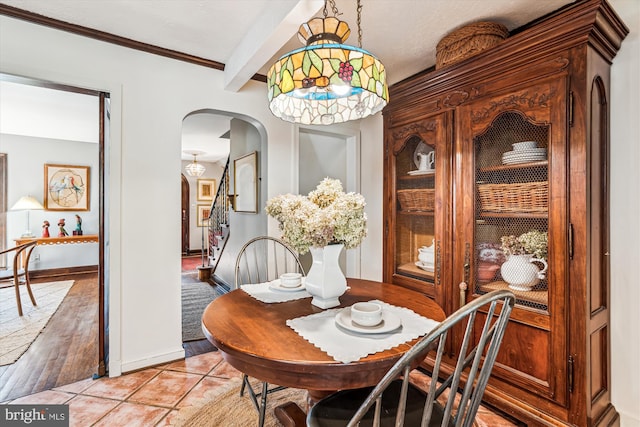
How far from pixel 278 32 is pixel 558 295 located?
199cm

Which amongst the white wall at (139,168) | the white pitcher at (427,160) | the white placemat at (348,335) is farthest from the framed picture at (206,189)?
the white placemat at (348,335)

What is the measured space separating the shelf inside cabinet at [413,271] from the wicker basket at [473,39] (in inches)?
56.3

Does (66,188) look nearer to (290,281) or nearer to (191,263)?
(191,263)

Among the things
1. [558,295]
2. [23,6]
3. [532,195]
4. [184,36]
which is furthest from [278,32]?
[558,295]

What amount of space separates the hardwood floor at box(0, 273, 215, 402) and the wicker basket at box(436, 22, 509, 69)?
286cm

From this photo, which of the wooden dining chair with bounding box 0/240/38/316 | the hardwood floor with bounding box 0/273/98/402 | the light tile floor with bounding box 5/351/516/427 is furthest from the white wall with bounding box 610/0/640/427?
the wooden dining chair with bounding box 0/240/38/316

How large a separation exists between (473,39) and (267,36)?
1.25 metres

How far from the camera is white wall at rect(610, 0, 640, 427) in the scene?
62.3 inches

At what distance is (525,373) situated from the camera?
171 cm

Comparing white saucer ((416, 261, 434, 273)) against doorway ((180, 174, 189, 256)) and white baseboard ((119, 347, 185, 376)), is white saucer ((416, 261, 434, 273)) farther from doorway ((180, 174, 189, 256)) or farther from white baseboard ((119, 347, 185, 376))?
doorway ((180, 174, 189, 256))

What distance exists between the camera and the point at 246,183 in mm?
3650

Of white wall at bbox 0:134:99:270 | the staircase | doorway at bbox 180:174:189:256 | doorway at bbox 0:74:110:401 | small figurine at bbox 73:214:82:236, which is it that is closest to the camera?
doorway at bbox 0:74:110:401

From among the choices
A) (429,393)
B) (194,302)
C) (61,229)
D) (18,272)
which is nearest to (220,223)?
(194,302)

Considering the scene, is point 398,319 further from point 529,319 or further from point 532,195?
point 532,195
